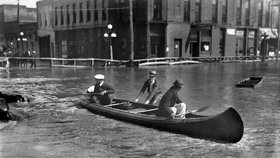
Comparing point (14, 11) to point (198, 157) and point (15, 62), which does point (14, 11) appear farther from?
point (198, 157)

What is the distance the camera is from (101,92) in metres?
11.3

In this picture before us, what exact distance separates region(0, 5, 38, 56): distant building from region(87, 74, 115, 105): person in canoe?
4005cm

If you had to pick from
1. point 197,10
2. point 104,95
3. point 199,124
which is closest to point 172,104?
point 199,124

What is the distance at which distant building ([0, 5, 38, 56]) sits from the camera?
180ft

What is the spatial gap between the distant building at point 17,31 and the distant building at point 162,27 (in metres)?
5.20

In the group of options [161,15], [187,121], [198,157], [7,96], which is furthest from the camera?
[161,15]

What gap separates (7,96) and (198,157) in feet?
31.4

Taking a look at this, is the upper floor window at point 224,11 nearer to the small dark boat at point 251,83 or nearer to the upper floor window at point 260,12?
the upper floor window at point 260,12

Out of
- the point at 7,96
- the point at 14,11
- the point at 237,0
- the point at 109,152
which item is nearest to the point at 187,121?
the point at 109,152

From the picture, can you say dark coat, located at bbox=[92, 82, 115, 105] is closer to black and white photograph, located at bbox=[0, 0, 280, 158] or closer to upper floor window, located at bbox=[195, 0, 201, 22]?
black and white photograph, located at bbox=[0, 0, 280, 158]

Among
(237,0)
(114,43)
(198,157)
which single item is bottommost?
(198,157)

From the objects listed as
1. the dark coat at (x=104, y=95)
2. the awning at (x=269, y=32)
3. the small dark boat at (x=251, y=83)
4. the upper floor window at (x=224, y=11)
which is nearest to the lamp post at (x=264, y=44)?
the awning at (x=269, y=32)

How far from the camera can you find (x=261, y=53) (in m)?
48.7

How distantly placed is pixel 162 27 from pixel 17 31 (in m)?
31.3
